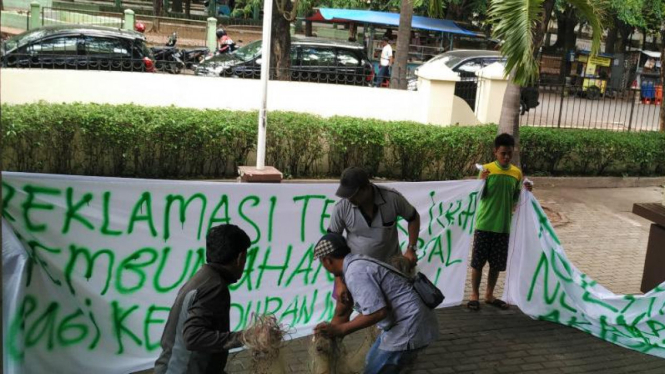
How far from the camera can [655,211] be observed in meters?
6.50

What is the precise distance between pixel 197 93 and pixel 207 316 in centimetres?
890

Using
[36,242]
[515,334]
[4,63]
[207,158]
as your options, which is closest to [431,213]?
[515,334]

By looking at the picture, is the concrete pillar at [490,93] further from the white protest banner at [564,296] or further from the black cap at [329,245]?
the black cap at [329,245]

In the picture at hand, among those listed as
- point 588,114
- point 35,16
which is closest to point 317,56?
point 588,114

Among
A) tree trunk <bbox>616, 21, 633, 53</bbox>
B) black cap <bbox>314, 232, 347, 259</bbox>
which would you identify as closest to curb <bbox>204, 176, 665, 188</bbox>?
black cap <bbox>314, 232, 347, 259</bbox>

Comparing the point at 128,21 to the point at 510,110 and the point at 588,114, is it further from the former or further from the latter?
the point at 510,110

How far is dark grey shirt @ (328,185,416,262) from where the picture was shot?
448cm

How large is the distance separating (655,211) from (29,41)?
39.4ft

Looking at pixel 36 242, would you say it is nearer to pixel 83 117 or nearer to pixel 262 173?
pixel 262 173

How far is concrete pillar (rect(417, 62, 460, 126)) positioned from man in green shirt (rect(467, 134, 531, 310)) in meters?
5.83

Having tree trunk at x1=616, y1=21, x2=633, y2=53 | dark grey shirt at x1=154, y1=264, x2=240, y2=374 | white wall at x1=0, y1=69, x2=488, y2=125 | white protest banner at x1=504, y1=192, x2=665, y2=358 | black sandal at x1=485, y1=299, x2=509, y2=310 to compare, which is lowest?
black sandal at x1=485, y1=299, x2=509, y2=310

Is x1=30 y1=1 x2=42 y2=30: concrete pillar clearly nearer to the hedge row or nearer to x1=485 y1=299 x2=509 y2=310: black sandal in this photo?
the hedge row

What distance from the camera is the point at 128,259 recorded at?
14.2ft

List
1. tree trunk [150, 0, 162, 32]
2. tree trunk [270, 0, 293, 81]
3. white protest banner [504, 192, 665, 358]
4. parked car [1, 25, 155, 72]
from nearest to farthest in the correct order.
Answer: white protest banner [504, 192, 665, 358] < parked car [1, 25, 155, 72] < tree trunk [270, 0, 293, 81] < tree trunk [150, 0, 162, 32]
